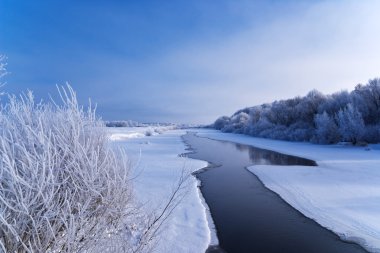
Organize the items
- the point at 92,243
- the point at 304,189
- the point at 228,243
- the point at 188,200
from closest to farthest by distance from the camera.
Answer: the point at 92,243 < the point at 228,243 < the point at 188,200 < the point at 304,189

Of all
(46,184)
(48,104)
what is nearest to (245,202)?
(48,104)

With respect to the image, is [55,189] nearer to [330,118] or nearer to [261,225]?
[261,225]

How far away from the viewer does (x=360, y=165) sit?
59.4 feet

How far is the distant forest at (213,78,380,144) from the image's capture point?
31.0 m

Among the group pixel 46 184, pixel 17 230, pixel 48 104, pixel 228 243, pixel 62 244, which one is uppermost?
pixel 48 104

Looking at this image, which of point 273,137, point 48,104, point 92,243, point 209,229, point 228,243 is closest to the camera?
point 92,243

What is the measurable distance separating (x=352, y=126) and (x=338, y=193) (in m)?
21.4

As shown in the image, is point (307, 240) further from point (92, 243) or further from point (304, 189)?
point (92, 243)

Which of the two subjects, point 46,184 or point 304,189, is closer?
point 46,184

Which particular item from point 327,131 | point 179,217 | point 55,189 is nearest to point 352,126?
point 327,131

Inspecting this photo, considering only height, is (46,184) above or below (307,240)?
above

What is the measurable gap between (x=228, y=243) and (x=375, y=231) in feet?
12.3

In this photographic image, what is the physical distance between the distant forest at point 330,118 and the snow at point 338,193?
12.8m

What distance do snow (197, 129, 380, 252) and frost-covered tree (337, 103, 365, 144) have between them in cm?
1190
